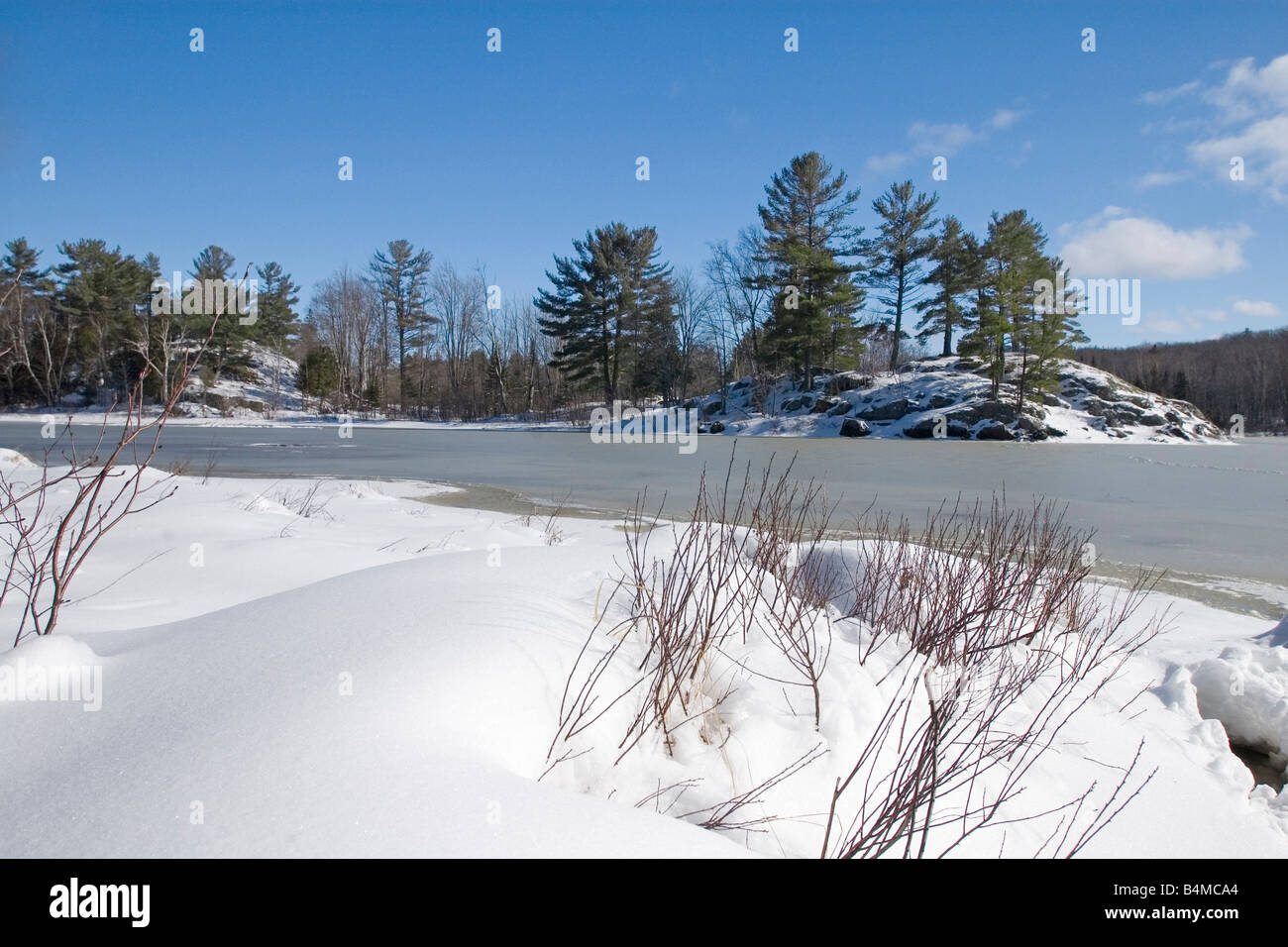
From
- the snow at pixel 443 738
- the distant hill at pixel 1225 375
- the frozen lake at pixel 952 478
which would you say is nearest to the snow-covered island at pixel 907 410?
the frozen lake at pixel 952 478

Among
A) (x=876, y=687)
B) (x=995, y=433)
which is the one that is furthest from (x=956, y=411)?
(x=876, y=687)

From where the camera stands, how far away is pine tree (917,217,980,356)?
4284cm

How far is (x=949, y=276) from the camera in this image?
44.1 meters

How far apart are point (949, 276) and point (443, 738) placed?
159 feet

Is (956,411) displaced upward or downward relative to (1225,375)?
downward

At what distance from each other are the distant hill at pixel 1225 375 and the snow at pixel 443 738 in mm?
62059

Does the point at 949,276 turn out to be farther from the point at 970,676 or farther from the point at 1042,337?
the point at 970,676

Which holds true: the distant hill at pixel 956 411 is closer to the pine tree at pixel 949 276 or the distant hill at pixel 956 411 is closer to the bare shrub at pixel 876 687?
the pine tree at pixel 949 276

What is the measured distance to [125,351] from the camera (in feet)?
151

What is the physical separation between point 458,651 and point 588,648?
581 millimetres

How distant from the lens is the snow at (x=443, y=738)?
4.83ft

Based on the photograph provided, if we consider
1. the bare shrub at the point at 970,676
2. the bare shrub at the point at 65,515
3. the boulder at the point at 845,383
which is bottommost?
the bare shrub at the point at 970,676
